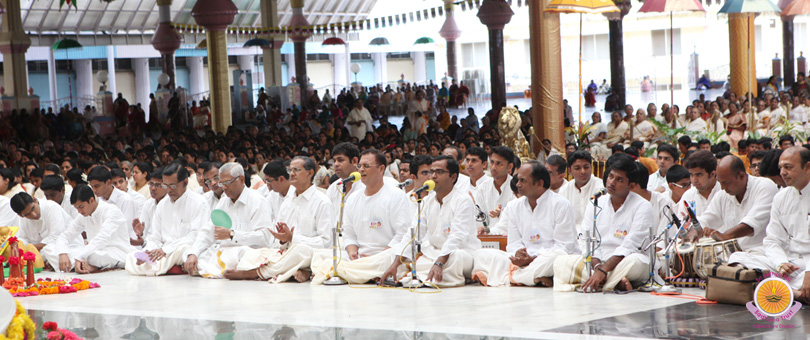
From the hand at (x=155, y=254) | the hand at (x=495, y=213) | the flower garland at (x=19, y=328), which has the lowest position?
the hand at (x=155, y=254)

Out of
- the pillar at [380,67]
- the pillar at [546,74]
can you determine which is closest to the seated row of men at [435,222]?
the pillar at [546,74]

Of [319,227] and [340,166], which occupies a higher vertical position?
[340,166]

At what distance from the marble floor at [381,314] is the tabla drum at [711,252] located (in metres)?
0.18

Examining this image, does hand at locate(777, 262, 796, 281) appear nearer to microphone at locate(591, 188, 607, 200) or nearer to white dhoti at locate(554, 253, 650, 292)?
white dhoti at locate(554, 253, 650, 292)

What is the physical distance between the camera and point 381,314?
6176mm

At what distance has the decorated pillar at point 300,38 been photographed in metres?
23.9

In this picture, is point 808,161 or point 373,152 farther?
point 373,152

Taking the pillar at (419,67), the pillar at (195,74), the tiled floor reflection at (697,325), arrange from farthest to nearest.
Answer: the pillar at (419,67)
the pillar at (195,74)
the tiled floor reflection at (697,325)

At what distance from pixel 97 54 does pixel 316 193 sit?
95.2ft

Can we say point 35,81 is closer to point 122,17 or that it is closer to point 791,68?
point 122,17

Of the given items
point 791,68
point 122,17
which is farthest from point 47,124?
point 791,68

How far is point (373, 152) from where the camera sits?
24.6 ft

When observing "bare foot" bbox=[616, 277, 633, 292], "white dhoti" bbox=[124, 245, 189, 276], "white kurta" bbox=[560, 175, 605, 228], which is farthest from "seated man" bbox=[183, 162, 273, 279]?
"bare foot" bbox=[616, 277, 633, 292]

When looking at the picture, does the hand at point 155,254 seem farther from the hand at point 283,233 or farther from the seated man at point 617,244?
the seated man at point 617,244
